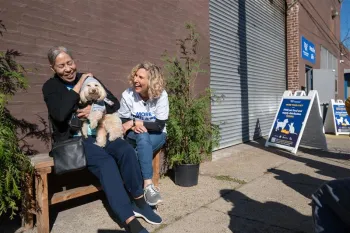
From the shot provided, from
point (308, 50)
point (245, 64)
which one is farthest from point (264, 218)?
point (308, 50)

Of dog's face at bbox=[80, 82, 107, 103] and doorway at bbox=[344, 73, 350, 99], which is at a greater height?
doorway at bbox=[344, 73, 350, 99]

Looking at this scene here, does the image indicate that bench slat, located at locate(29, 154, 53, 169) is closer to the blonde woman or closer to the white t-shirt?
the blonde woman

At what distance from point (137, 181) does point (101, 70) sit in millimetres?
1770

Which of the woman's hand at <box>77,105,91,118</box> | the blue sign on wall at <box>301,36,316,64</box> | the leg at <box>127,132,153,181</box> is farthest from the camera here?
the blue sign on wall at <box>301,36,316,64</box>

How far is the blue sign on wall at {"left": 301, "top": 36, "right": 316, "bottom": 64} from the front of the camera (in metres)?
11.2

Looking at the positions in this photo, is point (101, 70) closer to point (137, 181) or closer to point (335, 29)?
point (137, 181)

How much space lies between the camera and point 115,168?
2865mm

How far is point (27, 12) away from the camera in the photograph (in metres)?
3.24

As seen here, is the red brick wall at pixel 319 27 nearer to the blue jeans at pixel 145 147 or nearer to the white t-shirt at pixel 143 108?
the white t-shirt at pixel 143 108

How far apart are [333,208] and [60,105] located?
2.32 meters

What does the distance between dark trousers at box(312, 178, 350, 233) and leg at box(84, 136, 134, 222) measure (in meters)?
1.51

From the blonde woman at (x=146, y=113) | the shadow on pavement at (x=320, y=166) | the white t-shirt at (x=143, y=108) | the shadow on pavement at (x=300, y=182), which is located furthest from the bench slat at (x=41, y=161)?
the shadow on pavement at (x=320, y=166)

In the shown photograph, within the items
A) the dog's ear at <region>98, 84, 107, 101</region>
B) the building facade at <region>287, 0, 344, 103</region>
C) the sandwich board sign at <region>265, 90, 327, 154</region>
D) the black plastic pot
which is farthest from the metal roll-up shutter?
the dog's ear at <region>98, 84, 107, 101</region>

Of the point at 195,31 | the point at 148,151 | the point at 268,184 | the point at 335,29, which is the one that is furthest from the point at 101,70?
the point at 335,29
